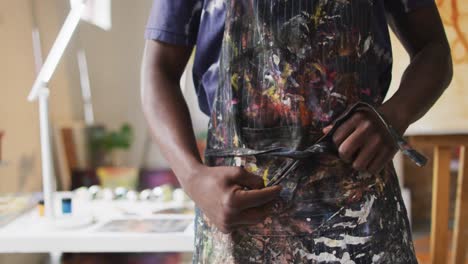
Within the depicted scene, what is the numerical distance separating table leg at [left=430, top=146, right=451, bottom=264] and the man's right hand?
1.14 metres

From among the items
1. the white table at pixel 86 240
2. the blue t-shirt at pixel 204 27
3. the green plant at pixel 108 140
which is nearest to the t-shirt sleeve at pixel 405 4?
the blue t-shirt at pixel 204 27

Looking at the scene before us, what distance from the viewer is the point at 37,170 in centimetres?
197

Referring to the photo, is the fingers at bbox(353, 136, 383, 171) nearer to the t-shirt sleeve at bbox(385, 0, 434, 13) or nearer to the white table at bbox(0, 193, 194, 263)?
the t-shirt sleeve at bbox(385, 0, 434, 13)

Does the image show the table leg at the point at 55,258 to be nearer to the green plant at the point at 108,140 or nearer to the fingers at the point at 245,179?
the green plant at the point at 108,140

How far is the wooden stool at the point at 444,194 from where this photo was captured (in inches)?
57.3

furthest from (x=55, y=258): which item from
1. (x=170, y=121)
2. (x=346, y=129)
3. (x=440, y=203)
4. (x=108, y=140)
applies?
(x=346, y=129)

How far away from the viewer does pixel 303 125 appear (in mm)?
508

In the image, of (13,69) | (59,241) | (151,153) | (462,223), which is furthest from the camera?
(151,153)

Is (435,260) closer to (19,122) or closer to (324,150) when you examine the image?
(324,150)

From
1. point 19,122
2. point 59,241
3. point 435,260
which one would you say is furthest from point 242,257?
point 19,122

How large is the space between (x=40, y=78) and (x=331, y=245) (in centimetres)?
112

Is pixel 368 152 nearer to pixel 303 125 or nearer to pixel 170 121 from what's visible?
pixel 303 125

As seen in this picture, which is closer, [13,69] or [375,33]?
[375,33]

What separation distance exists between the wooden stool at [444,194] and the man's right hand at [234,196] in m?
1.11
